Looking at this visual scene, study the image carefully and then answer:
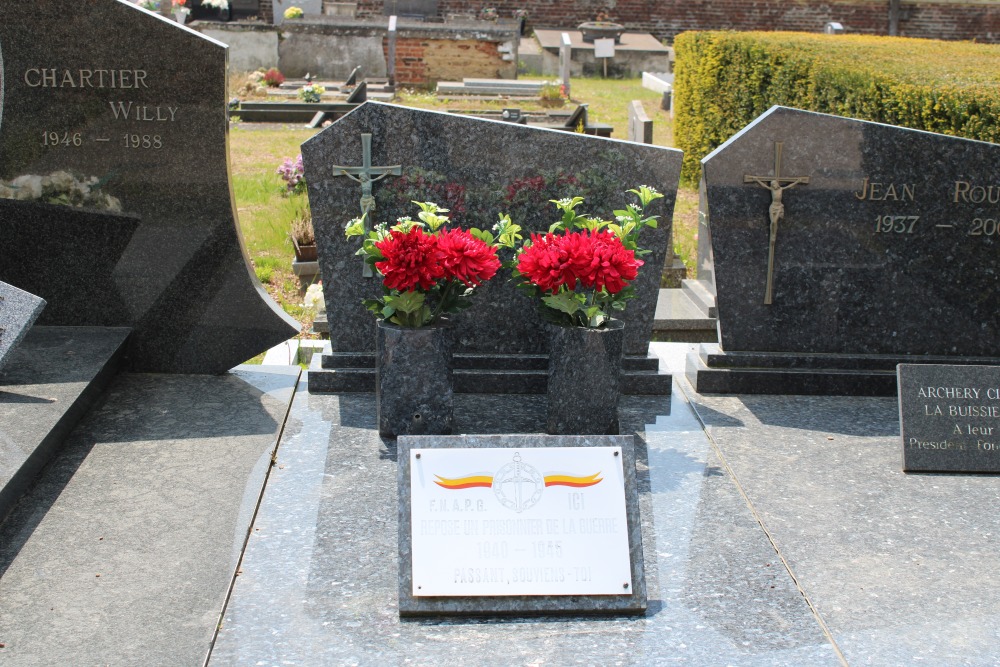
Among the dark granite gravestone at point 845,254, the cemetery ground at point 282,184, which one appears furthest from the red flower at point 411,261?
the cemetery ground at point 282,184

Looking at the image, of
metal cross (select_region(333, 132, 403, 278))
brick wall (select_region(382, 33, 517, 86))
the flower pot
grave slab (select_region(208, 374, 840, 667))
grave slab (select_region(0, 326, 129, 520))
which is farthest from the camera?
brick wall (select_region(382, 33, 517, 86))

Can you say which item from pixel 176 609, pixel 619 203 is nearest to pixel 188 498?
pixel 176 609

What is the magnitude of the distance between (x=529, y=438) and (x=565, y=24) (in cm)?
2116

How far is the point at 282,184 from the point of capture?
9.70 meters

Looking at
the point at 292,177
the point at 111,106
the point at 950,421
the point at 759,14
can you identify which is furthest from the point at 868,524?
the point at 759,14

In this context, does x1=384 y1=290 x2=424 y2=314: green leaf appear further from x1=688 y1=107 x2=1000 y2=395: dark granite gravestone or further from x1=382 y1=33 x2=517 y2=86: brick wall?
x1=382 y1=33 x2=517 y2=86: brick wall

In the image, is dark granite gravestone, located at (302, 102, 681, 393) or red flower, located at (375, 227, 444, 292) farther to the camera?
dark granite gravestone, located at (302, 102, 681, 393)

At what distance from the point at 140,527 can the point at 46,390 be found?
941 millimetres

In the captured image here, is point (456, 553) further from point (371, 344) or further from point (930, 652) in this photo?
point (371, 344)

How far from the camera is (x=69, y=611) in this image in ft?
9.11

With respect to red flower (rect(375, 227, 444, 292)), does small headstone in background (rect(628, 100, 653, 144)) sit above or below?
above

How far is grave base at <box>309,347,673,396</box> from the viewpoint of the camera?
4.39 metres

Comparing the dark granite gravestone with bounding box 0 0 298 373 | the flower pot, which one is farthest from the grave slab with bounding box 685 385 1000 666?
→ the flower pot

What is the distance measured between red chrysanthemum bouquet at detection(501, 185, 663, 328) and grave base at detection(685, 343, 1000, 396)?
2.28 feet
